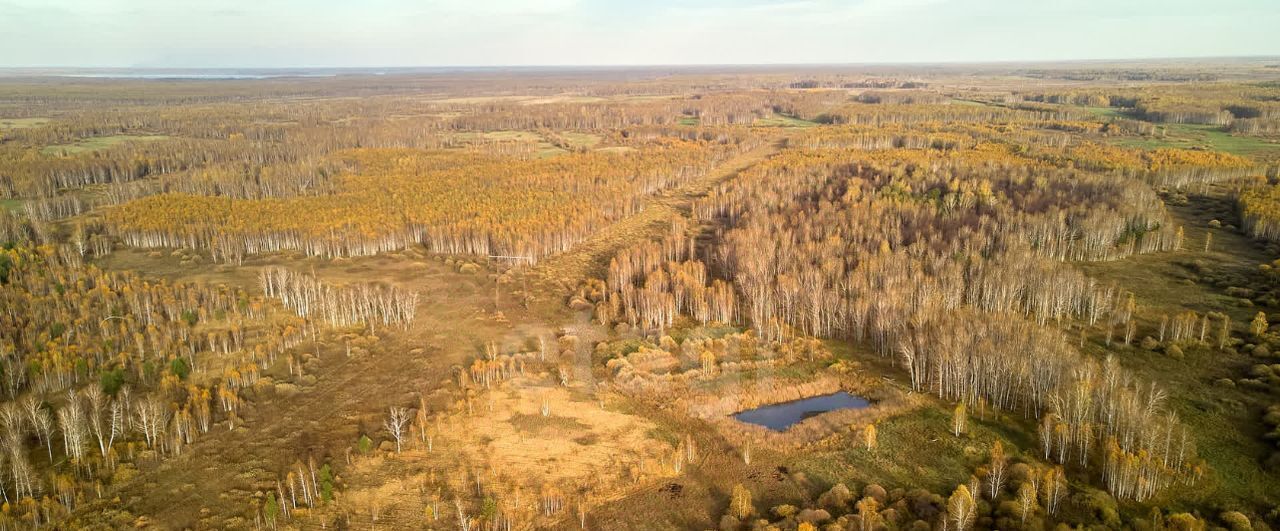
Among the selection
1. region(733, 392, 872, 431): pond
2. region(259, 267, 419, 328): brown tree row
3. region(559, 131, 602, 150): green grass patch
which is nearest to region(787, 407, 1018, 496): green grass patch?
region(733, 392, 872, 431): pond

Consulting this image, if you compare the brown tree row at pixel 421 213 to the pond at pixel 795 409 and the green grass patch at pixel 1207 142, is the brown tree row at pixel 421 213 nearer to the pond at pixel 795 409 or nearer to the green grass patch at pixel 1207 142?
the pond at pixel 795 409

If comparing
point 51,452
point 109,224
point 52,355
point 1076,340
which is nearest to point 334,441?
point 51,452

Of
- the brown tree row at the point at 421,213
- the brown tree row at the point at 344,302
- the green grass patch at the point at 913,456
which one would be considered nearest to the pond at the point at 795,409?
the green grass patch at the point at 913,456

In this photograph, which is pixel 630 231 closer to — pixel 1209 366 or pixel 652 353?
pixel 652 353

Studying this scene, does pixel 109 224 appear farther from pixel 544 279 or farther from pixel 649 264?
pixel 649 264

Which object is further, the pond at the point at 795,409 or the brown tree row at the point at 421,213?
the brown tree row at the point at 421,213

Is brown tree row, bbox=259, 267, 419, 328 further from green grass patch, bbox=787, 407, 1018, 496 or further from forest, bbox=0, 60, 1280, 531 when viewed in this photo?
green grass patch, bbox=787, 407, 1018, 496

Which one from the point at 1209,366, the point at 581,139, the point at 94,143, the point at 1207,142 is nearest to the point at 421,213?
the point at 1209,366
